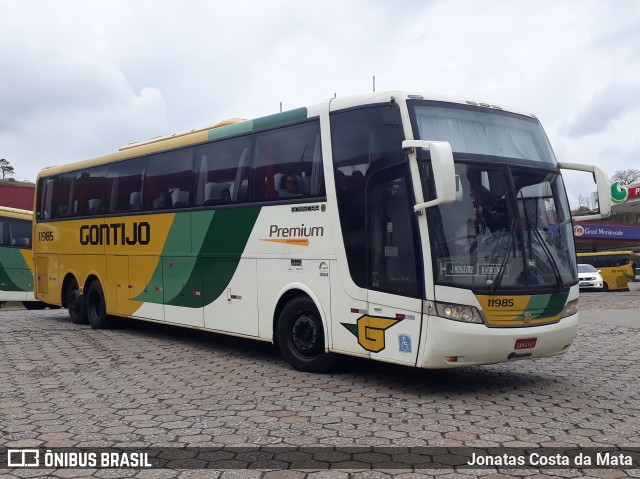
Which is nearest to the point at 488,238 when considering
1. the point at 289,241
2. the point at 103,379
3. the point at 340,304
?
the point at 340,304

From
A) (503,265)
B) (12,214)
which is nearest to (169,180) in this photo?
(503,265)

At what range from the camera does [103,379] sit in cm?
836

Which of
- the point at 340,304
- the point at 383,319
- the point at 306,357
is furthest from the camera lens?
the point at 306,357

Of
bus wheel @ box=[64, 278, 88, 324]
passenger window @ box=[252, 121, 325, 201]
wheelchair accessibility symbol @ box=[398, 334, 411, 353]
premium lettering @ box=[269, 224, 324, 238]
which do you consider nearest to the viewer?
wheelchair accessibility symbol @ box=[398, 334, 411, 353]

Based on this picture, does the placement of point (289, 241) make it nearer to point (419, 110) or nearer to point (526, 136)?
point (419, 110)

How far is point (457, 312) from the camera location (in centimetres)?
725

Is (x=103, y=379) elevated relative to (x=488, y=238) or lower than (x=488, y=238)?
lower

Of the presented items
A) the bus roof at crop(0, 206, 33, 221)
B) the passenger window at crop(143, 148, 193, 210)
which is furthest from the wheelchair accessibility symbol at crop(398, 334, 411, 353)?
the bus roof at crop(0, 206, 33, 221)

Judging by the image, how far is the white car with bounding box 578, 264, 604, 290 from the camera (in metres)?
37.6

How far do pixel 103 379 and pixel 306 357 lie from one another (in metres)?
2.43

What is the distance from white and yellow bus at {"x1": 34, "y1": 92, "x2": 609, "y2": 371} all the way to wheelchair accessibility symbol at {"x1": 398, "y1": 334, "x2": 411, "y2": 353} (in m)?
0.01

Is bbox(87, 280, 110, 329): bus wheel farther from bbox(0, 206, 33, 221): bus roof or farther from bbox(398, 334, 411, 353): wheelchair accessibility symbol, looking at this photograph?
bbox(0, 206, 33, 221): bus roof

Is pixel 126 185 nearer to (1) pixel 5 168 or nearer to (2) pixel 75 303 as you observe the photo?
(2) pixel 75 303

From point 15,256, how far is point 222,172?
14175mm
